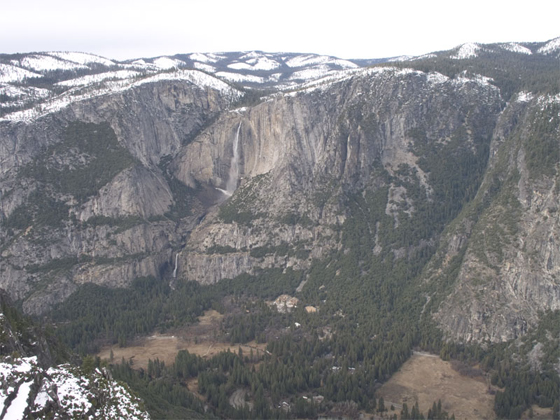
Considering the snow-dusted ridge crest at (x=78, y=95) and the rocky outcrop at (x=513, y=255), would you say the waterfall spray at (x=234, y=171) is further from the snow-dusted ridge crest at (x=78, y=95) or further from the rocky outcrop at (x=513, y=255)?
the rocky outcrop at (x=513, y=255)

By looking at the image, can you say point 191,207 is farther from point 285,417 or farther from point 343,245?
point 285,417

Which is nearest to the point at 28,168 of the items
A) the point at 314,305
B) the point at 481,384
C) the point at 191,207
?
the point at 191,207

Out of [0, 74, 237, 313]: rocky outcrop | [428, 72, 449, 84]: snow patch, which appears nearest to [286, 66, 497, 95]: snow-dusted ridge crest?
[428, 72, 449, 84]: snow patch

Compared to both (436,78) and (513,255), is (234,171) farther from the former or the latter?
(513,255)

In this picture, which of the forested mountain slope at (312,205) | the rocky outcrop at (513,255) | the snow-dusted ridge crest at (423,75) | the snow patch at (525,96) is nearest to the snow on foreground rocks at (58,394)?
the forested mountain slope at (312,205)

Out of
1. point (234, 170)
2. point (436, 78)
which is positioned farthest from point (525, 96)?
point (234, 170)

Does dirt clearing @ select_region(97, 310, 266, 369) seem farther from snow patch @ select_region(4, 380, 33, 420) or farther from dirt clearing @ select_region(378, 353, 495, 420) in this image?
snow patch @ select_region(4, 380, 33, 420)
